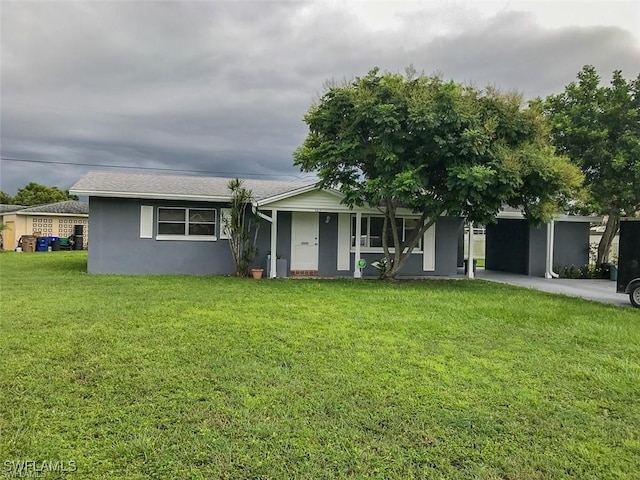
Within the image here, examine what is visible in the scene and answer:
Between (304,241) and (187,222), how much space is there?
3843mm

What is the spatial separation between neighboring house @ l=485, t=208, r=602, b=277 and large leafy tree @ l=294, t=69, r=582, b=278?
14.1 feet

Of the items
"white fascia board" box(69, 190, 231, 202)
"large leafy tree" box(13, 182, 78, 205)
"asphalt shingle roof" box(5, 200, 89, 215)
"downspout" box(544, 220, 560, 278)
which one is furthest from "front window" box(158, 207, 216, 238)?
"large leafy tree" box(13, 182, 78, 205)

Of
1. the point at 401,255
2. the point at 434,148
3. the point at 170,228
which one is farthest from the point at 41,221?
the point at 434,148

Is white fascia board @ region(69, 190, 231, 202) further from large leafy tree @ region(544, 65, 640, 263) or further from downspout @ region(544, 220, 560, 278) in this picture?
large leafy tree @ region(544, 65, 640, 263)

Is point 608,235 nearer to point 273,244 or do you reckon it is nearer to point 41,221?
point 273,244

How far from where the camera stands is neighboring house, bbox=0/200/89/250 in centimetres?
2592

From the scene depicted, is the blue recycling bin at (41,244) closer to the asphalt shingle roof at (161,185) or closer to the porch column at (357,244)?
the asphalt shingle roof at (161,185)

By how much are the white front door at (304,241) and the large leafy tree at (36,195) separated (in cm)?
4270

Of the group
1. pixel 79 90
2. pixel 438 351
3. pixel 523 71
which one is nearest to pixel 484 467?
pixel 438 351

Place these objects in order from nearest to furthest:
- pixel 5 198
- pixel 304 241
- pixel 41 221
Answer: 1. pixel 304 241
2. pixel 41 221
3. pixel 5 198

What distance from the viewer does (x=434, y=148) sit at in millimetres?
11000

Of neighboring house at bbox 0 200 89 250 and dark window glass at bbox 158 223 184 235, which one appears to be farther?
neighboring house at bbox 0 200 89 250

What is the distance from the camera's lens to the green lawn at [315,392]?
296 centimetres

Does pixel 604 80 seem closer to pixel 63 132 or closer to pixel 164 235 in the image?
pixel 164 235
